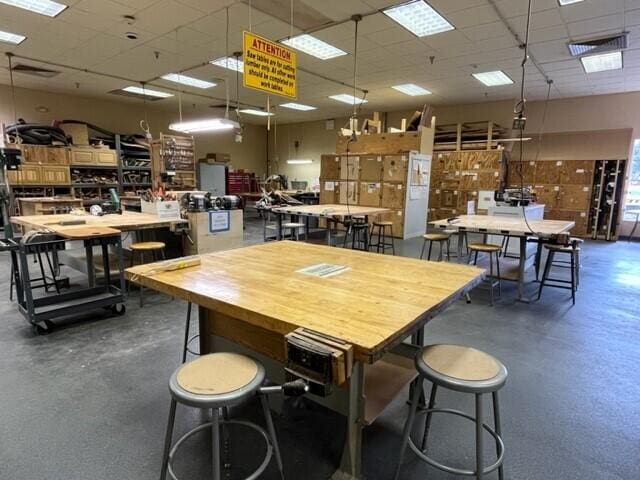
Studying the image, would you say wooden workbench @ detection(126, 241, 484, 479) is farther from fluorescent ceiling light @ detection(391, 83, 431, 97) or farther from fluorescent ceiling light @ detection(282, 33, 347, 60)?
fluorescent ceiling light @ detection(391, 83, 431, 97)

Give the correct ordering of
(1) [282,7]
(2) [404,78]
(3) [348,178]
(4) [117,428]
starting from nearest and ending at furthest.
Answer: (4) [117,428] < (1) [282,7] < (2) [404,78] < (3) [348,178]

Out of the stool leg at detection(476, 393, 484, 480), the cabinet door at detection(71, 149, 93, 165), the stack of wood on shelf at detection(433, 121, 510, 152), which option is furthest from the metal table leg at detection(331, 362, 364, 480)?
the cabinet door at detection(71, 149, 93, 165)

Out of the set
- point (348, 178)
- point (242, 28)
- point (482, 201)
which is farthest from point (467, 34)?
point (482, 201)

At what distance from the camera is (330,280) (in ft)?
6.01

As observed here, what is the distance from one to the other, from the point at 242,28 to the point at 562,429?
5.79m

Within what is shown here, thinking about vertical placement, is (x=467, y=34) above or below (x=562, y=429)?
above

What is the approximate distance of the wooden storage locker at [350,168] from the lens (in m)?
8.41

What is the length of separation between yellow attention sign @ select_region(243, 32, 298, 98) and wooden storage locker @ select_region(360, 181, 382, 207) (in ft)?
14.8

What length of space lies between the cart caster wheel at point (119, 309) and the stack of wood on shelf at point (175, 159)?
238 inches

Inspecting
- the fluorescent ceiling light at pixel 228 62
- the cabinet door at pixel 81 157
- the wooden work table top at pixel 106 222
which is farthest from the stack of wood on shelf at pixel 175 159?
the wooden work table top at pixel 106 222

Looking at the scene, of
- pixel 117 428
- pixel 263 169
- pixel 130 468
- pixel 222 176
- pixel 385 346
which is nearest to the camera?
pixel 385 346

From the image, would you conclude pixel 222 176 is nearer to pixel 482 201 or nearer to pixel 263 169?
pixel 263 169

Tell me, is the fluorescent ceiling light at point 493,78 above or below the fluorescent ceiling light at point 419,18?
above

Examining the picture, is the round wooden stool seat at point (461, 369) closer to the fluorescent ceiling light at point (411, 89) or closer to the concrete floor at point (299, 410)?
the concrete floor at point (299, 410)
